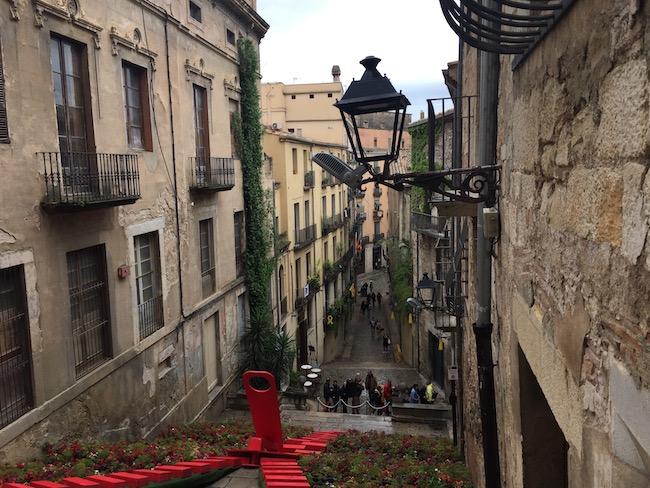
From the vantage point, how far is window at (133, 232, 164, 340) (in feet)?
35.3

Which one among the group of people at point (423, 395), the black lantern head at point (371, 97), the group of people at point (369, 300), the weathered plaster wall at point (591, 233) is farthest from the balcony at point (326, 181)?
the weathered plaster wall at point (591, 233)

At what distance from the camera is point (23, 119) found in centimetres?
745

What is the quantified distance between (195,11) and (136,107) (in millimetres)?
4143

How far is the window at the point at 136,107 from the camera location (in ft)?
34.3

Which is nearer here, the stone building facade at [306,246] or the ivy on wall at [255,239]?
the ivy on wall at [255,239]

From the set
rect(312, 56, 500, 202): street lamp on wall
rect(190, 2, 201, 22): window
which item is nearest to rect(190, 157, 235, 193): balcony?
rect(190, 2, 201, 22): window

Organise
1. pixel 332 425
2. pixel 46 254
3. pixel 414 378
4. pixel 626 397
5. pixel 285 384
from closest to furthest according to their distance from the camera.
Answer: pixel 626 397 → pixel 46 254 → pixel 332 425 → pixel 285 384 → pixel 414 378

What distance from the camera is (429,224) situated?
18562mm

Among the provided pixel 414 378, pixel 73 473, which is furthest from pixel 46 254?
pixel 414 378

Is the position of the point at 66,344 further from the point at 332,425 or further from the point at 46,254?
the point at 332,425

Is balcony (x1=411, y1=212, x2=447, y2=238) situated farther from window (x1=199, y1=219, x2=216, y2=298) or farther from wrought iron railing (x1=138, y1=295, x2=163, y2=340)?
wrought iron railing (x1=138, y1=295, x2=163, y2=340)

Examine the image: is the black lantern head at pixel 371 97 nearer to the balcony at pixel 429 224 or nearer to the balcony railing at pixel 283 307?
the balcony at pixel 429 224

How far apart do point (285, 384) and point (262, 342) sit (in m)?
2.01

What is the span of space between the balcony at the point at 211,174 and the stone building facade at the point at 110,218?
0.05 m
